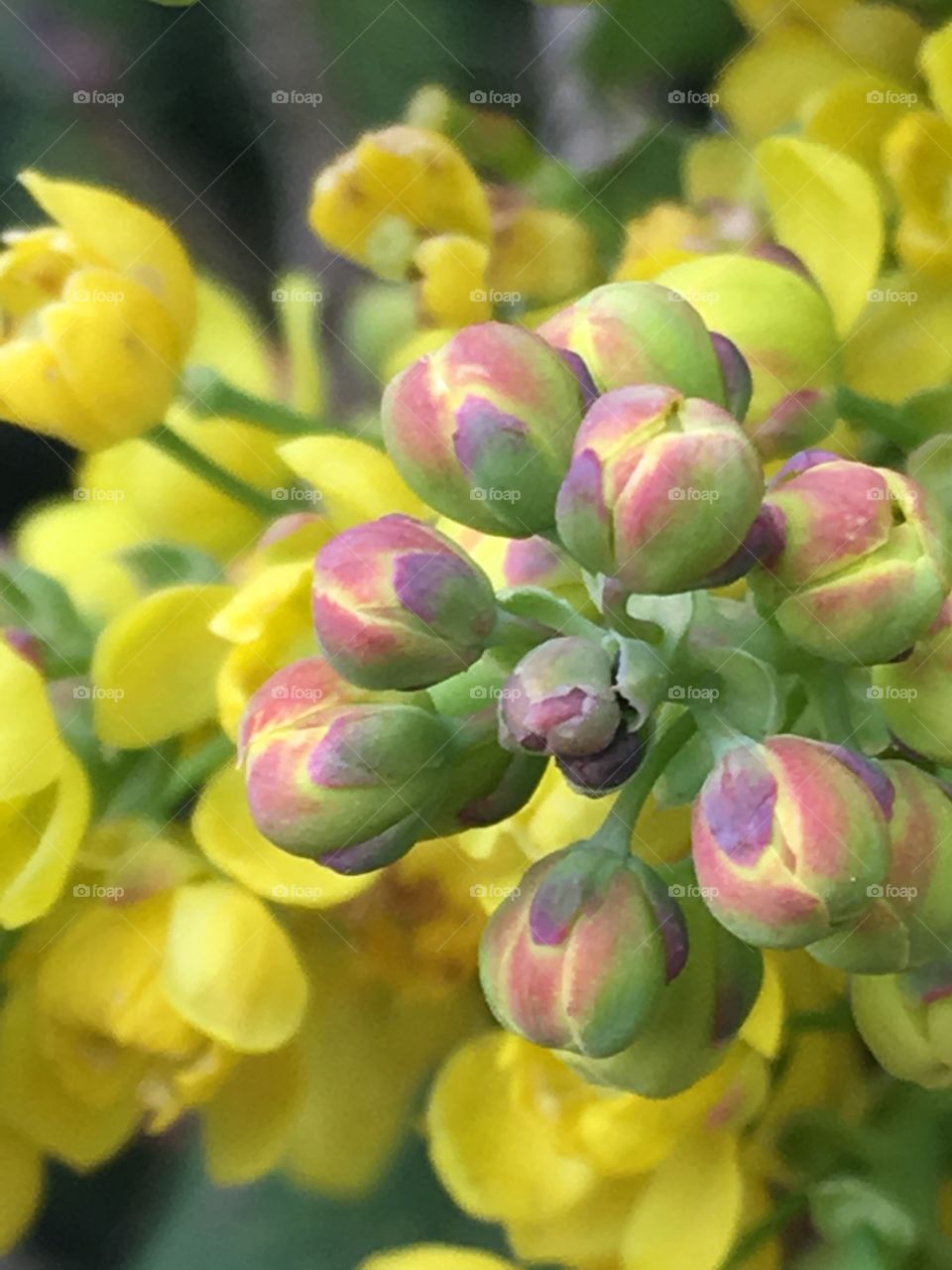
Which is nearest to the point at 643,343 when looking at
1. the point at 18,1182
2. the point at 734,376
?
the point at 734,376

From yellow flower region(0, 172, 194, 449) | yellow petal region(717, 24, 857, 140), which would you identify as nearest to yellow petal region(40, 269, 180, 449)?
yellow flower region(0, 172, 194, 449)

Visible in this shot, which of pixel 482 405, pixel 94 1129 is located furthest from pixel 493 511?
pixel 94 1129

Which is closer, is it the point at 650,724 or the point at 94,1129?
the point at 650,724

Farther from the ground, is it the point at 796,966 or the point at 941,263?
the point at 941,263

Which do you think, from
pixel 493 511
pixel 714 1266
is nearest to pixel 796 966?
pixel 714 1266

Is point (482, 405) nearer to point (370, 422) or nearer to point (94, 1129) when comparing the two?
point (370, 422)

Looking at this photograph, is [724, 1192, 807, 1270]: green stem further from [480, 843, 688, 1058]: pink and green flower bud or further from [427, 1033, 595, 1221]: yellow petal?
[480, 843, 688, 1058]: pink and green flower bud

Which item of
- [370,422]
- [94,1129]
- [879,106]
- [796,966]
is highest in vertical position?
[879,106]
